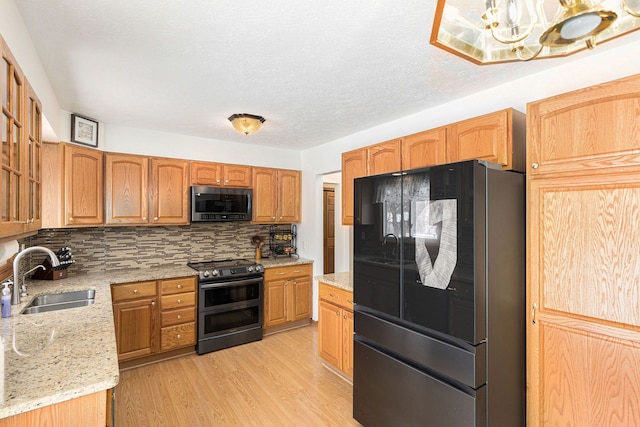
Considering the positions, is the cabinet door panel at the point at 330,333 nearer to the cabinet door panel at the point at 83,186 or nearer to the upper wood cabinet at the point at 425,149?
the upper wood cabinet at the point at 425,149

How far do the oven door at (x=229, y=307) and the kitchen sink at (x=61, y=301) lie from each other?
3.47 ft

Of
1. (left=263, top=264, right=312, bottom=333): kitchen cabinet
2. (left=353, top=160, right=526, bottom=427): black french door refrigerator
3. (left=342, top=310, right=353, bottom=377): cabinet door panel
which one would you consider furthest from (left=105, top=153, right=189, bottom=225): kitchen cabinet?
(left=353, top=160, right=526, bottom=427): black french door refrigerator

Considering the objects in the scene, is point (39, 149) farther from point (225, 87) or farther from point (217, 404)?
point (217, 404)

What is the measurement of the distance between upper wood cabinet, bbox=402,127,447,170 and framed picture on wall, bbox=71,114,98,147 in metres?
2.99

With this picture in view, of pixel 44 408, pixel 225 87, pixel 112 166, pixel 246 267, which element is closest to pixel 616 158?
pixel 225 87

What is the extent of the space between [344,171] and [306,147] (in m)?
1.38

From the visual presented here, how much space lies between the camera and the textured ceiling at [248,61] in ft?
4.88

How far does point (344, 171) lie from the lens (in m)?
3.22

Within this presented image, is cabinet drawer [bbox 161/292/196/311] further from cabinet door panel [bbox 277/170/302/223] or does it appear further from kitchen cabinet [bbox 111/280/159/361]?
cabinet door panel [bbox 277/170/302/223]

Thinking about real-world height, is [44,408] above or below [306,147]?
below

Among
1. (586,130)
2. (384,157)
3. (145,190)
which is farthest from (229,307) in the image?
(586,130)

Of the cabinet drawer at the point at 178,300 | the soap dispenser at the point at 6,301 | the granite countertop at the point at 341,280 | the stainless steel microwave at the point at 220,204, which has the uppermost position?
the stainless steel microwave at the point at 220,204

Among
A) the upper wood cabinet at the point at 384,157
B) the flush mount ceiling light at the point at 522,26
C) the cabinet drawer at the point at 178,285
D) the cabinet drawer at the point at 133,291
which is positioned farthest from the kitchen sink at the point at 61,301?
the flush mount ceiling light at the point at 522,26

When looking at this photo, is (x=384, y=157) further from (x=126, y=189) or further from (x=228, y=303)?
(x=126, y=189)
